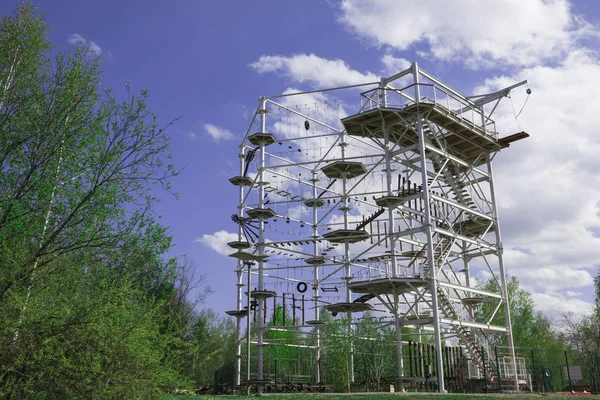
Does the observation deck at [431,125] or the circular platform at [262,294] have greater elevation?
the observation deck at [431,125]

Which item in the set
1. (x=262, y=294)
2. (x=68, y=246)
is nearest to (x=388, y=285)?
(x=262, y=294)

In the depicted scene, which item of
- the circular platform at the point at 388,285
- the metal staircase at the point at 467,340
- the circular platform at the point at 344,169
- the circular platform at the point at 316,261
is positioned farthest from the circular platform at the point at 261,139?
the metal staircase at the point at 467,340

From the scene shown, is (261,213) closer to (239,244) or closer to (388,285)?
(239,244)

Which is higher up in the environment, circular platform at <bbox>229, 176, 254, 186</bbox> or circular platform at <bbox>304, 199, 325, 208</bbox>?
circular platform at <bbox>229, 176, 254, 186</bbox>

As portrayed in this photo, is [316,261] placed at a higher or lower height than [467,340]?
higher

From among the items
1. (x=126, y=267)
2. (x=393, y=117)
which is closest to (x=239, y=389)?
(x=393, y=117)

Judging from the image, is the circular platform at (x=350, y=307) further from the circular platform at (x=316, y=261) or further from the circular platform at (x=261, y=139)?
the circular platform at (x=261, y=139)

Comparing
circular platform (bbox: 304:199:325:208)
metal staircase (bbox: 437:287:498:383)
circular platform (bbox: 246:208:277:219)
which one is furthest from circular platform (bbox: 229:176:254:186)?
metal staircase (bbox: 437:287:498:383)

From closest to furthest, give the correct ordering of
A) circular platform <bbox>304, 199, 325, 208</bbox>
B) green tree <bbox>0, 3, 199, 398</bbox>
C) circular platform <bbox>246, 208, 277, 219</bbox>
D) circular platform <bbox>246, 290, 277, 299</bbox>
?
Result: green tree <bbox>0, 3, 199, 398</bbox>
circular platform <bbox>246, 290, 277, 299</bbox>
circular platform <bbox>246, 208, 277, 219</bbox>
circular platform <bbox>304, 199, 325, 208</bbox>

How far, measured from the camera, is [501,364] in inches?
1299

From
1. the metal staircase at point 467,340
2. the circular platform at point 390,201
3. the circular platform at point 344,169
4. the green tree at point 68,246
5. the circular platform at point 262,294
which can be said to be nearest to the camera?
the green tree at point 68,246

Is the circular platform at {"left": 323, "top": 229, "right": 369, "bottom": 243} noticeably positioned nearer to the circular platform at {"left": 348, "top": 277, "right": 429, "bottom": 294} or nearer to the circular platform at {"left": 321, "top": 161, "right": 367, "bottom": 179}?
the circular platform at {"left": 321, "top": 161, "right": 367, "bottom": 179}

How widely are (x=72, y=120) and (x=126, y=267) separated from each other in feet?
12.5

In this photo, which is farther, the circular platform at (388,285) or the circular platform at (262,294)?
the circular platform at (262,294)
